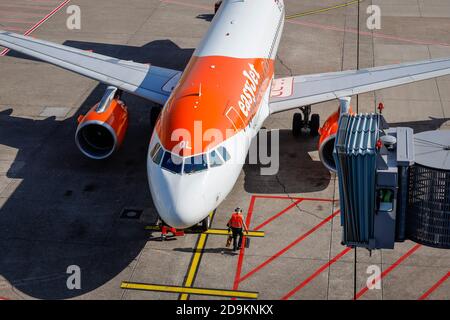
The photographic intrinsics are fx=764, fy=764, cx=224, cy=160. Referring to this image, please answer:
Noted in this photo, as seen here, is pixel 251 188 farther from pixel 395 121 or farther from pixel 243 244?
pixel 395 121

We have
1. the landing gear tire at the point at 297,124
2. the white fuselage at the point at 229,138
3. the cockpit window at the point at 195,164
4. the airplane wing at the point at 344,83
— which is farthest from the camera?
the landing gear tire at the point at 297,124

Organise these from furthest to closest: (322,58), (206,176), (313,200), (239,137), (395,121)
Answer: (322,58)
(395,121)
(313,200)
(239,137)
(206,176)

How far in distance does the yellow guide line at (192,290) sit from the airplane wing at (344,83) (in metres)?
10.1

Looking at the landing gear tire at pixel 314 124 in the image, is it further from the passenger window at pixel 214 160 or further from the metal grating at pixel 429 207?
the metal grating at pixel 429 207

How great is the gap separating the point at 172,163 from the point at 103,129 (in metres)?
8.26

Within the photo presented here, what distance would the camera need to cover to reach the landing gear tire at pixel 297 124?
115 ft

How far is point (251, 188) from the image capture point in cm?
3173

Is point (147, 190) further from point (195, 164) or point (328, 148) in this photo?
point (328, 148)

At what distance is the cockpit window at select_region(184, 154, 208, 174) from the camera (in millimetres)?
25484

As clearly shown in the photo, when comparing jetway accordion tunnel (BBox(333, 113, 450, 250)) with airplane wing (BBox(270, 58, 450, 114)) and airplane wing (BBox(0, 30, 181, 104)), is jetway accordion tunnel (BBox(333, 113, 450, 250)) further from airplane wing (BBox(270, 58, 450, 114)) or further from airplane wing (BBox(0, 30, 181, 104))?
airplane wing (BBox(0, 30, 181, 104))

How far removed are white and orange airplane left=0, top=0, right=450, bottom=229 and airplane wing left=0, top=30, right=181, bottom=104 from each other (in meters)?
Result: 0.05

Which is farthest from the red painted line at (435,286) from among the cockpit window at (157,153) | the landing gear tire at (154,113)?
the landing gear tire at (154,113)
